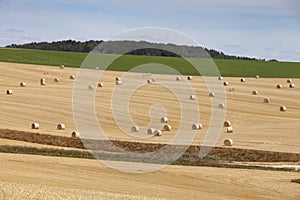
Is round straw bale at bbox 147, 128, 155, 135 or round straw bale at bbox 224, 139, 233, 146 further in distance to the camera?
round straw bale at bbox 147, 128, 155, 135

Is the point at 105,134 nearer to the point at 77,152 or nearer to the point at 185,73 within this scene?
the point at 77,152

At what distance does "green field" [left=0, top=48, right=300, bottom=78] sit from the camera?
73.7 metres

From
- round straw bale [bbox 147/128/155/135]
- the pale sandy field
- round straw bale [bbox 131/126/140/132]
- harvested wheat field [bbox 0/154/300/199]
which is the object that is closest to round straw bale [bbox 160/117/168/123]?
the pale sandy field

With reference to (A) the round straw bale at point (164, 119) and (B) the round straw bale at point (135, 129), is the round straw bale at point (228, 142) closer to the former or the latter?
(B) the round straw bale at point (135, 129)

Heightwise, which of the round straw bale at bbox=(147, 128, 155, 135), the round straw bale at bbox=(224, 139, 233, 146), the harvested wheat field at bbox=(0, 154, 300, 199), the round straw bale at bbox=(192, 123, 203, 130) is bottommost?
the harvested wheat field at bbox=(0, 154, 300, 199)

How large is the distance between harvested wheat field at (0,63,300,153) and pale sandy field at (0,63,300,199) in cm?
4

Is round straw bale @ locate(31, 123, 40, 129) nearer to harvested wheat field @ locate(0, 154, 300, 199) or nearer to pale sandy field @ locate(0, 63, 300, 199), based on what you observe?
pale sandy field @ locate(0, 63, 300, 199)

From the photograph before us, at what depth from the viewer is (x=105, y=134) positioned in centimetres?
3369

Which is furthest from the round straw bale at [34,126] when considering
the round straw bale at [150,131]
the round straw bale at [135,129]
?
the round straw bale at [150,131]

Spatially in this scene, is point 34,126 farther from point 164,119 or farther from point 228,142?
point 228,142

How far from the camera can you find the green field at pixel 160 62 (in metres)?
73.7

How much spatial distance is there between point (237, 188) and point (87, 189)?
4.44 meters

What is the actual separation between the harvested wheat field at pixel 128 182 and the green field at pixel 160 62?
46.0 metres

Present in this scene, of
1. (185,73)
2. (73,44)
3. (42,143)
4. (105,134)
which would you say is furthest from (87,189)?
(73,44)
